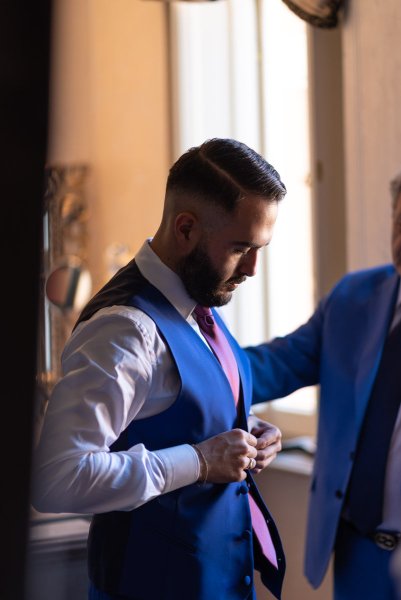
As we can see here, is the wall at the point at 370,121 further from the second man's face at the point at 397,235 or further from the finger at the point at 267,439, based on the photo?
the finger at the point at 267,439

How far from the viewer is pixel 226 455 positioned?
1.07 meters

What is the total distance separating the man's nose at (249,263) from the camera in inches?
43.5

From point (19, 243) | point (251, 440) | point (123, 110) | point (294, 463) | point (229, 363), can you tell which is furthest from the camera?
point (123, 110)

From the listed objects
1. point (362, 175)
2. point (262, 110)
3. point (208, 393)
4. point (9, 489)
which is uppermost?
point (262, 110)

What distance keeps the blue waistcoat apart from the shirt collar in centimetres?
1

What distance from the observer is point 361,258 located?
2.34 metres

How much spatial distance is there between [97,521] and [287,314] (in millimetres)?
1656

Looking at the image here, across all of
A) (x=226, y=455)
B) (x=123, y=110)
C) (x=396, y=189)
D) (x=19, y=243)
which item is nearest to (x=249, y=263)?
(x=226, y=455)

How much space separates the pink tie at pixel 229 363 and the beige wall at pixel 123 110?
2119mm

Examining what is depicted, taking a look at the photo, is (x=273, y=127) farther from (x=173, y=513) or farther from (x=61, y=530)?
(x=173, y=513)

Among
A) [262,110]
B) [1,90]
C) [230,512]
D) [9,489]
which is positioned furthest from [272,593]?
[262,110]

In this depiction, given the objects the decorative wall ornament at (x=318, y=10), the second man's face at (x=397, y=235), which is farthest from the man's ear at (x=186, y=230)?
the decorative wall ornament at (x=318, y=10)

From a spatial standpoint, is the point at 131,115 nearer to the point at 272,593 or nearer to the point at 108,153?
the point at 108,153

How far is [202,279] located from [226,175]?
14 cm
